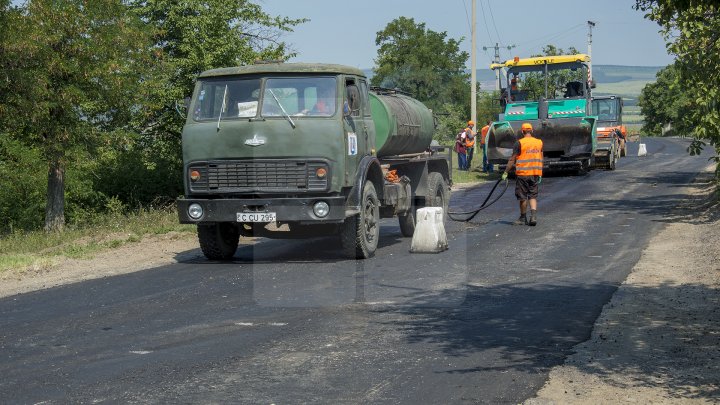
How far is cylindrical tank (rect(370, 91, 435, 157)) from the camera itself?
1487cm

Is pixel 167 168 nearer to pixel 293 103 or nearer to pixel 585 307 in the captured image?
pixel 293 103

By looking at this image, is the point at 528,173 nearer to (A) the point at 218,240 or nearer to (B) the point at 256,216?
(A) the point at 218,240

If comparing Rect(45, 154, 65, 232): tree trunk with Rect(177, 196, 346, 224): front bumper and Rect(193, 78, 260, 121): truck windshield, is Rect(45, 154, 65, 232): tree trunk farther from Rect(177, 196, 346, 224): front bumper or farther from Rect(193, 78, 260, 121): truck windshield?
Rect(177, 196, 346, 224): front bumper

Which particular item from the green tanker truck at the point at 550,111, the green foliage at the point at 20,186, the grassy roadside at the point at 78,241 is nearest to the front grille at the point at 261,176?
the grassy roadside at the point at 78,241

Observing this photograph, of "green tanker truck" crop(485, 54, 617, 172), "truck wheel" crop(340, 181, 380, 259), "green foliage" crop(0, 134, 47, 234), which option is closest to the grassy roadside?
"truck wheel" crop(340, 181, 380, 259)

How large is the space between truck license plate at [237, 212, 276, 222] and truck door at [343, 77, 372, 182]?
1.15m

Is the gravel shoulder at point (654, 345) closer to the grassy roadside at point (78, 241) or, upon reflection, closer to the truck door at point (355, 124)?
the truck door at point (355, 124)

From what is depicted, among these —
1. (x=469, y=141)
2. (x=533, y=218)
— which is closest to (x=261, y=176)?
(x=533, y=218)

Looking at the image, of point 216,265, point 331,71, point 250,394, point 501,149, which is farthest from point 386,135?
point 501,149

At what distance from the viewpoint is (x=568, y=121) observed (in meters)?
30.5

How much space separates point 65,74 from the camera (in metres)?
20.3

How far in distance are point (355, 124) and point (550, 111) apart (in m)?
18.7

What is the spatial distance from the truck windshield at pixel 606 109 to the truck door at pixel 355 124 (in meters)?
29.9

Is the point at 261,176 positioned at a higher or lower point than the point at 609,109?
lower
